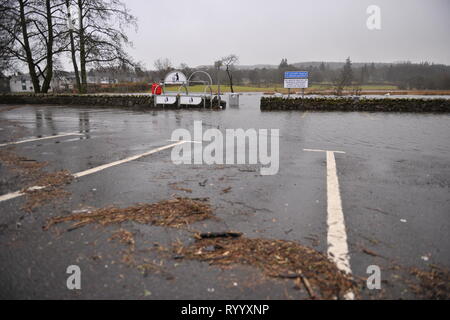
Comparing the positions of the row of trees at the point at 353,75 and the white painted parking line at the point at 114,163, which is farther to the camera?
the row of trees at the point at 353,75

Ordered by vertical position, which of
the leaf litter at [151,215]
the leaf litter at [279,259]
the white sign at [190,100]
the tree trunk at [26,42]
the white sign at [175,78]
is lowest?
the leaf litter at [279,259]

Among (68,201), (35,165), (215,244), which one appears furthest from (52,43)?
(215,244)

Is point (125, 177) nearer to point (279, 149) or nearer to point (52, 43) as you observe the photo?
point (279, 149)

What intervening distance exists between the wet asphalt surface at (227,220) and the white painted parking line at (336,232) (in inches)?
2.3

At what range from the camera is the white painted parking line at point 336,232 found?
2.47 m

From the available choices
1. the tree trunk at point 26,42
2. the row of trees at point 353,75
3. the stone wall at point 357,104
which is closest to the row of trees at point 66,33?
the tree trunk at point 26,42

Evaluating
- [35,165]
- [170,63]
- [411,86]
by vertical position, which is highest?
[170,63]

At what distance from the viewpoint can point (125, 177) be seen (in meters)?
4.86

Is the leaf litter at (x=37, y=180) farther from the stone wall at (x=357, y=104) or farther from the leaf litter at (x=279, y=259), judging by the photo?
the stone wall at (x=357, y=104)

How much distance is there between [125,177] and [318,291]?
3599 millimetres

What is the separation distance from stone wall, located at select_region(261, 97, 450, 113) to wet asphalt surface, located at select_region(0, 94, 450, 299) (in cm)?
1204

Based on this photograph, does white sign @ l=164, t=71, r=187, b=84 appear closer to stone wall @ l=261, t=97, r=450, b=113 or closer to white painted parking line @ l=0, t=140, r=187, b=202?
stone wall @ l=261, t=97, r=450, b=113

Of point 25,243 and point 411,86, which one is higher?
point 411,86

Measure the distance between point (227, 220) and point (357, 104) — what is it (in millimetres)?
17810
